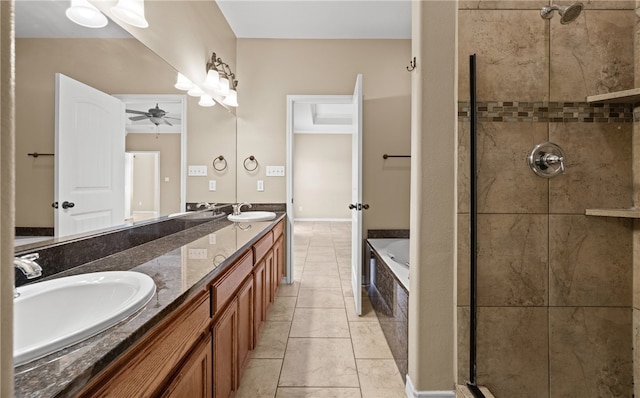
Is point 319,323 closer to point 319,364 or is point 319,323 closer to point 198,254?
point 319,364

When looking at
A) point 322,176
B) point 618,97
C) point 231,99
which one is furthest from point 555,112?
point 322,176

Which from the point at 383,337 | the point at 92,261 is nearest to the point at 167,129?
the point at 92,261

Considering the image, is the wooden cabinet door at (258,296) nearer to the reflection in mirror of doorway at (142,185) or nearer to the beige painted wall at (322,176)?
the reflection in mirror of doorway at (142,185)

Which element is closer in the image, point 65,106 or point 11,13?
point 11,13

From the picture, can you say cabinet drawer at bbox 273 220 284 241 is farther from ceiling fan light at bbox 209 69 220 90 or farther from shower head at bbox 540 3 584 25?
shower head at bbox 540 3 584 25

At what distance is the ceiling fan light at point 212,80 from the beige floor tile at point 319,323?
2175 mm

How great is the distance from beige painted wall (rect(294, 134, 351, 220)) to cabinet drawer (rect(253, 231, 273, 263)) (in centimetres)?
604

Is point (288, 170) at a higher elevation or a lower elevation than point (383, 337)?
higher

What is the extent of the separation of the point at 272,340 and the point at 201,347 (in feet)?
3.81

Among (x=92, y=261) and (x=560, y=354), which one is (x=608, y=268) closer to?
(x=560, y=354)

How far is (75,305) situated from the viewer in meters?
0.82

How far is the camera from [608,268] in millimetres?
1193

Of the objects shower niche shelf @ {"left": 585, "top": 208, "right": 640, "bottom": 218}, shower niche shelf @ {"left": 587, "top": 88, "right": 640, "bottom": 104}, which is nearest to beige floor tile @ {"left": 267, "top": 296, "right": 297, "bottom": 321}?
shower niche shelf @ {"left": 585, "top": 208, "right": 640, "bottom": 218}

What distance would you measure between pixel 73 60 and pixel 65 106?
0.65 ft
